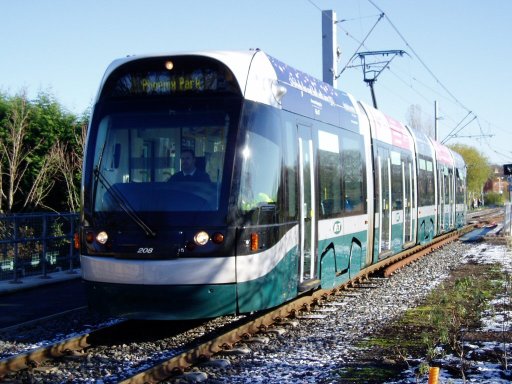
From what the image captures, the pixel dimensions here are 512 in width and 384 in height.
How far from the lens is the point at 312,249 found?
10.6m

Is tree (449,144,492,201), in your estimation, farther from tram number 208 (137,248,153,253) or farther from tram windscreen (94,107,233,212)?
tram number 208 (137,248,153,253)

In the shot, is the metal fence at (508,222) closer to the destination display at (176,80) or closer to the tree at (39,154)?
the tree at (39,154)

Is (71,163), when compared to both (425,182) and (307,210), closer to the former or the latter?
(425,182)

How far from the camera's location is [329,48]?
22.7 meters

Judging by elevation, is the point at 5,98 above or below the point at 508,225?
above

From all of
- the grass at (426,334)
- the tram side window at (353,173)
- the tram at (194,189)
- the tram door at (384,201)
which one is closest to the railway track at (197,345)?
the tram at (194,189)

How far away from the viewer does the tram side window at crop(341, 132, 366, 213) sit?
1252cm

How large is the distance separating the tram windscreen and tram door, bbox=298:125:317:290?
1853mm

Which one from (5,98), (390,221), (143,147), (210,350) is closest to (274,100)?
(143,147)

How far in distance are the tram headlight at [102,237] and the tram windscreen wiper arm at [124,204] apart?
1.28ft

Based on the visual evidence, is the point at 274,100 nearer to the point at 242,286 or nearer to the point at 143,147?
the point at 143,147

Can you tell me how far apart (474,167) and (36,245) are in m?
87.3

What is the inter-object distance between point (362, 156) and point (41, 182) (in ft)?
46.1

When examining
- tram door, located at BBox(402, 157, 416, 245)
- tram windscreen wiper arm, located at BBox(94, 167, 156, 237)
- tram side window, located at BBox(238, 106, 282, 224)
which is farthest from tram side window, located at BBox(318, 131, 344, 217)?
tram door, located at BBox(402, 157, 416, 245)
